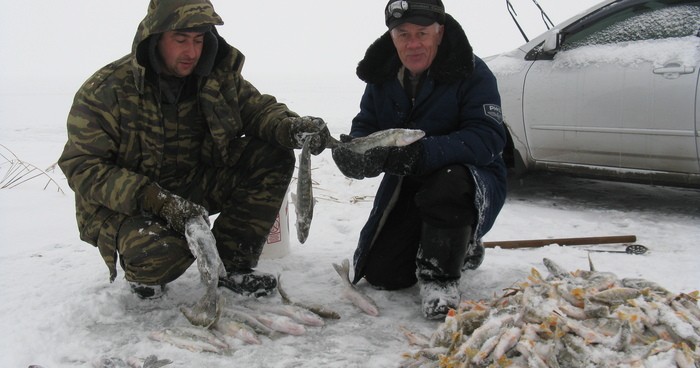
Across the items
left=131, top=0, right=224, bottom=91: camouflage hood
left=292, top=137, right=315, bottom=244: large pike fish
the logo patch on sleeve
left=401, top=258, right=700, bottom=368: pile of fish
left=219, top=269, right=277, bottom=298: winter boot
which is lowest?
left=219, top=269, right=277, bottom=298: winter boot

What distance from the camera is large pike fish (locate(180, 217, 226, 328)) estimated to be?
3.11m

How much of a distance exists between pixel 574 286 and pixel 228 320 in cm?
167

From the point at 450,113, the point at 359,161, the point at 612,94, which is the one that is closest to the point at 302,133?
the point at 359,161

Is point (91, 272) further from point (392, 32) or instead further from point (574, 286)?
point (574, 286)

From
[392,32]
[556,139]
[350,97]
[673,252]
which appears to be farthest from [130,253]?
[350,97]

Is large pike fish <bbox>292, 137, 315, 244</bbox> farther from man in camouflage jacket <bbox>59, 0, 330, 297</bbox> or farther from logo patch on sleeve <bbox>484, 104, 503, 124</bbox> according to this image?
logo patch on sleeve <bbox>484, 104, 503, 124</bbox>

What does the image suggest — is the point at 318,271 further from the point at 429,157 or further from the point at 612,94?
the point at 612,94

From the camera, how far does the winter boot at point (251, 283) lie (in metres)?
3.68

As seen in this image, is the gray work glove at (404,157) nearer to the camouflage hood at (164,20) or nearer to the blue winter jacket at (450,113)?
the blue winter jacket at (450,113)

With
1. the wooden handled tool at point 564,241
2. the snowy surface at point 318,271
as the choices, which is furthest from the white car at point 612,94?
the wooden handled tool at point 564,241

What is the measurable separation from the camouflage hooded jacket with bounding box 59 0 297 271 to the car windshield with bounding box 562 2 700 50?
10.1ft

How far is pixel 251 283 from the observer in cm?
368

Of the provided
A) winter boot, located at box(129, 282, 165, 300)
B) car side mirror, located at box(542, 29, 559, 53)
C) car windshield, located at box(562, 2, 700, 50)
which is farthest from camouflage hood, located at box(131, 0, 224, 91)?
car windshield, located at box(562, 2, 700, 50)

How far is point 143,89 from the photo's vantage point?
3346 millimetres
